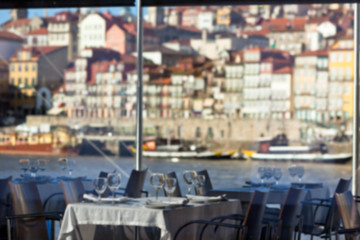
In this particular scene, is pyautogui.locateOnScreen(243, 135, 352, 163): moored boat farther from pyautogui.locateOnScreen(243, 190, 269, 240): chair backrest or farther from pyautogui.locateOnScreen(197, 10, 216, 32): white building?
pyautogui.locateOnScreen(243, 190, 269, 240): chair backrest

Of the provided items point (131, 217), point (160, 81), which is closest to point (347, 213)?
point (131, 217)

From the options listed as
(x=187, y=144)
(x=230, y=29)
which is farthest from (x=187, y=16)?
(x=187, y=144)

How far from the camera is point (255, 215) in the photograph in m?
3.19

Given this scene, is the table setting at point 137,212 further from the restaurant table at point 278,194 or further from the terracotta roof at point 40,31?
the terracotta roof at point 40,31

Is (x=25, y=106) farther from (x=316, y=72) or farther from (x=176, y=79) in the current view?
(x=316, y=72)

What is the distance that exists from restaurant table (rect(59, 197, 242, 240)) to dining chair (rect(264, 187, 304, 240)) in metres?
0.35

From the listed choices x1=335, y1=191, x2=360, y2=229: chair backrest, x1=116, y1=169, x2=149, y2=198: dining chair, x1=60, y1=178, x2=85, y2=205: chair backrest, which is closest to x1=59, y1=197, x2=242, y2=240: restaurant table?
x1=60, y1=178, x2=85, y2=205: chair backrest

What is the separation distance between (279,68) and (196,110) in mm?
6649

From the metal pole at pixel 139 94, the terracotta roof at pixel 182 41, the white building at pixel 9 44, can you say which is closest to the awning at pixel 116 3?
the metal pole at pixel 139 94

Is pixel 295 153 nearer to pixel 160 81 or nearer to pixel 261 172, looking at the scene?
pixel 160 81

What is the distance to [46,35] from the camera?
157 ft

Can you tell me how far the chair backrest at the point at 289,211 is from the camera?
11.1ft

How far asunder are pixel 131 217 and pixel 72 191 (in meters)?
0.55

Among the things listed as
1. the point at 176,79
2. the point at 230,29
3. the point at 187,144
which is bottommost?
the point at 187,144
